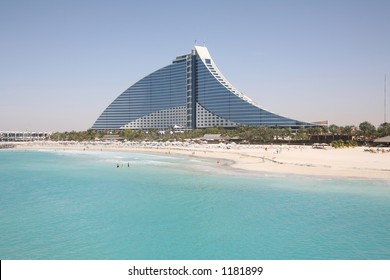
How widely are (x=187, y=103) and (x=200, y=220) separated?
129 m

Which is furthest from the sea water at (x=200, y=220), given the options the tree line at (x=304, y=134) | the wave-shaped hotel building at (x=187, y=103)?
the wave-shaped hotel building at (x=187, y=103)

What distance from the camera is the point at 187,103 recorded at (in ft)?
472

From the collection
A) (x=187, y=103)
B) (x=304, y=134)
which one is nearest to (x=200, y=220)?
(x=304, y=134)

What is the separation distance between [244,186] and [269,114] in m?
97.4

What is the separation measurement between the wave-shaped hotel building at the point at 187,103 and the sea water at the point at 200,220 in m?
95.8

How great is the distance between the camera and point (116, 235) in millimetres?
14070

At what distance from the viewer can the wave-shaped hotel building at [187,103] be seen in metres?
128

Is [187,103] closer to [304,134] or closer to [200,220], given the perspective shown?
[304,134]

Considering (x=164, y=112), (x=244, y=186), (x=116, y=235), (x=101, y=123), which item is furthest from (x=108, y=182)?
(x=101, y=123)

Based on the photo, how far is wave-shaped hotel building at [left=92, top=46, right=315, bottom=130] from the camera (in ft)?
420

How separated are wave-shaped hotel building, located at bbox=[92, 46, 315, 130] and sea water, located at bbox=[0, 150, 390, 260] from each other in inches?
3771

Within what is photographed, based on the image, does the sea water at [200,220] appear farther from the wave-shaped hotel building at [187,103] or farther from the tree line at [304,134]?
the wave-shaped hotel building at [187,103]

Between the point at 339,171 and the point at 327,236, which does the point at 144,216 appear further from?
the point at 339,171

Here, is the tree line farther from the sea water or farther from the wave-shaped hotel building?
the sea water
